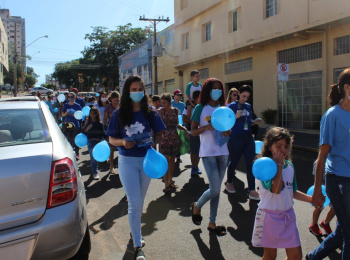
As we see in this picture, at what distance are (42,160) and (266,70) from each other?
629 inches

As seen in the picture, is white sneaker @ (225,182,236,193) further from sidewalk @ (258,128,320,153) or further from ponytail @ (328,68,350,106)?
sidewalk @ (258,128,320,153)

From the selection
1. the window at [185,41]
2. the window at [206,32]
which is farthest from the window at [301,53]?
the window at [185,41]

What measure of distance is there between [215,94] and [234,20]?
16.7 m

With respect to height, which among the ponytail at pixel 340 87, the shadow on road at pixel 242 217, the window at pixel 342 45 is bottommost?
the shadow on road at pixel 242 217

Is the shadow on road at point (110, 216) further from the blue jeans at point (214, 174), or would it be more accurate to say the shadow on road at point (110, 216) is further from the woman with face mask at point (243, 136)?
the woman with face mask at point (243, 136)

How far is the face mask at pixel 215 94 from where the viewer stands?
152 inches

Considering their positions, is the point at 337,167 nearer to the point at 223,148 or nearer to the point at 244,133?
the point at 223,148

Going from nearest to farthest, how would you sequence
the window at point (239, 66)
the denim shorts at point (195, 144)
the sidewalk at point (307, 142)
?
the denim shorts at point (195, 144) → the sidewalk at point (307, 142) → the window at point (239, 66)

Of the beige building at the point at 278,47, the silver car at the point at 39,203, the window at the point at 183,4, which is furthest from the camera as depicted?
the window at the point at 183,4

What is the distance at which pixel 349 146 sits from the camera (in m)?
2.44

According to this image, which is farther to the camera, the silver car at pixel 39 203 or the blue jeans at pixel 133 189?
the blue jeans at pixel 133 189

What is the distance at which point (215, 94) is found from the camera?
3859mm

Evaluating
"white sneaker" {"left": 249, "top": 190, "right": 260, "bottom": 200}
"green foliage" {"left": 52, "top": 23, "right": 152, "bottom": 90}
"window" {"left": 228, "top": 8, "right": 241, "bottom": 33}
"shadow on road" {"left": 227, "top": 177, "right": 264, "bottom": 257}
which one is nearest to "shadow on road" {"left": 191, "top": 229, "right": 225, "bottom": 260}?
"shadow on road" {"left": 227, "top": 177, "right": 264, "bottom": 257}

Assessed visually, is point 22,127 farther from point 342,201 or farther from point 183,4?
point 183,4
